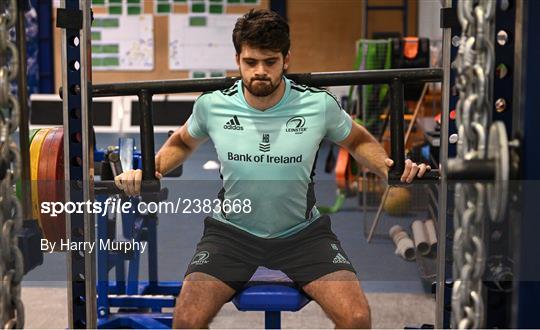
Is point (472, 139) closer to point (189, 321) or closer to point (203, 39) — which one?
point (189, 321)

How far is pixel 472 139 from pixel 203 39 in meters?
9.79

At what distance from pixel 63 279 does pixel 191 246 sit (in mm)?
434

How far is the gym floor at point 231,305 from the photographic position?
2.55 meters

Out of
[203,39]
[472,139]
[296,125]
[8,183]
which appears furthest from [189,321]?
[203,39]

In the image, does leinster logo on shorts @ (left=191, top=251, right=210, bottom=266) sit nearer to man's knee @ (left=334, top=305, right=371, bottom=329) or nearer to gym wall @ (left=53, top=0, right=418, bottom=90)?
man's knee @ (left=334, top=305, right=371, bottom=329)

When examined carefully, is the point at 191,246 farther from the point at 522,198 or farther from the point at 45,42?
the point at 45,42

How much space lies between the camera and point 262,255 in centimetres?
252

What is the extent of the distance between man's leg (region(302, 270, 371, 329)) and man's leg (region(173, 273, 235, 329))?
26cm

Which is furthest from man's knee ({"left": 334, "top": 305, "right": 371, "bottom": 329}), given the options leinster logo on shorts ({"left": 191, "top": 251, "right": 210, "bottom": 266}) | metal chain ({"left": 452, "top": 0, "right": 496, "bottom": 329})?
metal chain ({"left": 452, "top": 0, "right": 496, "bottom": 329})

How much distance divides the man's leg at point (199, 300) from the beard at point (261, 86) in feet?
1.97

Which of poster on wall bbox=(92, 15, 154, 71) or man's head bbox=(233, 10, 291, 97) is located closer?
man's head bbox=(233, 10, 291, 97)

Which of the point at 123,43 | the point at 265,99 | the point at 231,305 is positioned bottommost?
the point at 231,305

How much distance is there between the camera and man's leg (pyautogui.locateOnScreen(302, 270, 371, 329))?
2.34 metres

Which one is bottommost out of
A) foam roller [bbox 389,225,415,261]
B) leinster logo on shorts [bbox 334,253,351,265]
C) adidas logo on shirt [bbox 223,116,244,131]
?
foam roller [bbox 389,225,415,261]
